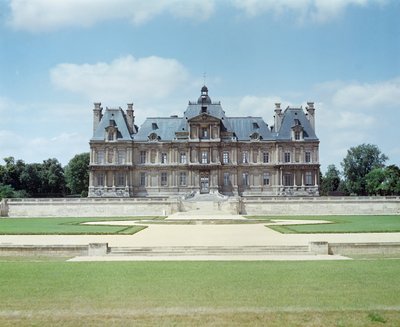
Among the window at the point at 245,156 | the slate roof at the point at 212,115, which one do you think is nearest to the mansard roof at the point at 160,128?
the slate roof at the point at 212,115

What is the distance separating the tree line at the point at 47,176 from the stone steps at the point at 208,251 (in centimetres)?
6452

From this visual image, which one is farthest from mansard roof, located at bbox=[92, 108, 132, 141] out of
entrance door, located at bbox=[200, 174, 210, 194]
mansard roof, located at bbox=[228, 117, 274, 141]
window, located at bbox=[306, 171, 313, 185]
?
window, located at bbox=[306, 171, 313, 185]

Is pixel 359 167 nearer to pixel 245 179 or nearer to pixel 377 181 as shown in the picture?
pixel 377 181

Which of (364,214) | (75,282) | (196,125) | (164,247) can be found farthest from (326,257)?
(196,125)

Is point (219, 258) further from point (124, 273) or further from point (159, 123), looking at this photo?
point (159, 123)

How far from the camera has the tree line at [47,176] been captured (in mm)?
82062

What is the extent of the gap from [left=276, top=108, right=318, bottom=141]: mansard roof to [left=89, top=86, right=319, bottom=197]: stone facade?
5.2 inches

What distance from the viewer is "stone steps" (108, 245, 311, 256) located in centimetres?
1966

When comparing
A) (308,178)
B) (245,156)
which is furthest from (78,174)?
(308,178)

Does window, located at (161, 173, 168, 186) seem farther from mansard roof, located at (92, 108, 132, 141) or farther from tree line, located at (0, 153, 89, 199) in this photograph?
tree line, located at (0, 153, 89, 199)

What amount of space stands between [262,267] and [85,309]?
22.9 ft

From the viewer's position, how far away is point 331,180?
10156 cm

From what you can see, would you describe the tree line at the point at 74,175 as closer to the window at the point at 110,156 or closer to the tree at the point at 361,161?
the tree at the point at 361,161

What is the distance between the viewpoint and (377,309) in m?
10.2
